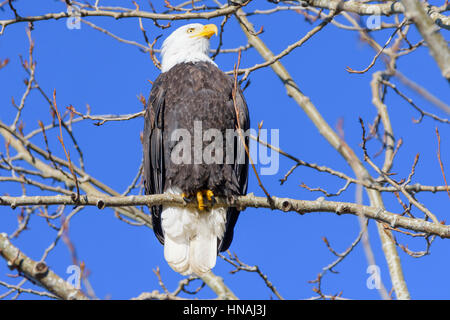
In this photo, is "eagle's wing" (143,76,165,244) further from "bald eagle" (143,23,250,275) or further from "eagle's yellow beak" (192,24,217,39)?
"eagle's yellow beak" (192,24,217,39)

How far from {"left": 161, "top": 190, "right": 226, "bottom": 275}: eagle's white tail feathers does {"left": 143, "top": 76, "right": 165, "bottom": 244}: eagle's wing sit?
239 millimetres

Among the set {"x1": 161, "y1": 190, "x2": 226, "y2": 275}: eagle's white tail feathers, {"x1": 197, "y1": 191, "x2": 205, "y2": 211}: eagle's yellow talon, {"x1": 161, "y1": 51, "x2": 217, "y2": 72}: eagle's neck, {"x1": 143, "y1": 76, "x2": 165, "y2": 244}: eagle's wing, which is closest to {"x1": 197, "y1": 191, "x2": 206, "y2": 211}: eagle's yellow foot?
{"x1": 197, "y1": 191, "x2": 205, "y2": 211}: eagle's yellow talon

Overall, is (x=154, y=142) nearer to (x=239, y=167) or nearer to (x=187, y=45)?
(x=239, y=167)

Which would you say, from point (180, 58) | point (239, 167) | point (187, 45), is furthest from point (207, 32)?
point (239, 167)

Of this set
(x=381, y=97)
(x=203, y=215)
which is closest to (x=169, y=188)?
(x=203, y=215)

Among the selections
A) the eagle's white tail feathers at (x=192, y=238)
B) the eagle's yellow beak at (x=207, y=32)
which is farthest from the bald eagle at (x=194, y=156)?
the eagle's yellow beak at (x=207, y=32)

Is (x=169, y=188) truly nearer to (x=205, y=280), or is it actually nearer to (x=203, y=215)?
(x=203, y=215)

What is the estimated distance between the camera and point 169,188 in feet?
13.6

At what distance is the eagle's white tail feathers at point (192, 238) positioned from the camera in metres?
4.33

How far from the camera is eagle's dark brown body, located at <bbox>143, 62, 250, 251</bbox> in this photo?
13.1ft

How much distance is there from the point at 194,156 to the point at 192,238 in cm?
75

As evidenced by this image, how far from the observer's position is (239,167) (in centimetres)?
418
